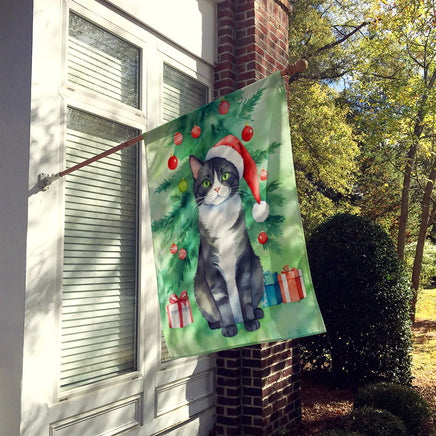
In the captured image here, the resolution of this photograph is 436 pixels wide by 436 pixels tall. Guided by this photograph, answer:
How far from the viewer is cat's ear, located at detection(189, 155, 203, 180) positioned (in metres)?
3.05

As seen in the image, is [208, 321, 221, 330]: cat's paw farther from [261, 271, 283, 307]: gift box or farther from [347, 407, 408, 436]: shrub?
[347, 407, 408, 436]: shrub

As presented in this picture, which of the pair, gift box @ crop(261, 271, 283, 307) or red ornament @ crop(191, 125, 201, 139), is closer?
gift box @ crop(261, 271, 283, 307)

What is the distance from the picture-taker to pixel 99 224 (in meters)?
3.85

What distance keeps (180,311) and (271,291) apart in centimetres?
56

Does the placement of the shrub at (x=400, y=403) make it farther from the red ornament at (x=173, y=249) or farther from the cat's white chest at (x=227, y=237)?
the red ornament at (x=173, y=249)

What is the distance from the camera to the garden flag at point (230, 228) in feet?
9.17

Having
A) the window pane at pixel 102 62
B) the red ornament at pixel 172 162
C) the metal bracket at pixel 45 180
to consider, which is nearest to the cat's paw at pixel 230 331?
the red ornament at pixel 172 162

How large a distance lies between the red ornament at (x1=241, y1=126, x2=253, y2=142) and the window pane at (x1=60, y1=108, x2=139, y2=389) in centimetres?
141

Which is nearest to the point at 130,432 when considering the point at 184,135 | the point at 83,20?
the point at 184,135

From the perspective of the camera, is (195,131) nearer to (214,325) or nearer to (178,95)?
(214,325)

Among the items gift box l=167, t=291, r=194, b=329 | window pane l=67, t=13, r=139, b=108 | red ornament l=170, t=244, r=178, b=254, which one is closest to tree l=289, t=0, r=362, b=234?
window pane l=67, t=13, r=139, b=108

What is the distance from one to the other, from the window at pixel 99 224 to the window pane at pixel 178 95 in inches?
16.8

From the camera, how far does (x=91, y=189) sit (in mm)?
3814

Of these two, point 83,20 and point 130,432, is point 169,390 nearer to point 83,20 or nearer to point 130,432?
point 130,432
